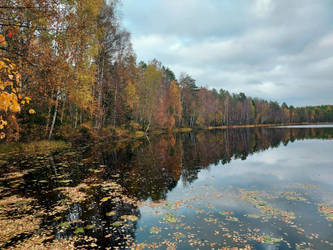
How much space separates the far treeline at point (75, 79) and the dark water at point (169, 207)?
3.82 meters

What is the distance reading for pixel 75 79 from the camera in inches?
910

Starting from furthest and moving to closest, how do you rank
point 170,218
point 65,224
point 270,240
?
point 170,218, point 65,224, point 270,240

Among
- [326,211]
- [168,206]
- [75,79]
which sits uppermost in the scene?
[75,79]

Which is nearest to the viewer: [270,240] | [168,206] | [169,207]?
[270,240]

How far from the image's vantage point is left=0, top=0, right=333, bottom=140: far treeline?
10.6 m

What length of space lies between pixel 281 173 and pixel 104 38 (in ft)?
101

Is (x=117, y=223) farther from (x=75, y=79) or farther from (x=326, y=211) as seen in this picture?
(x=75, y=79)

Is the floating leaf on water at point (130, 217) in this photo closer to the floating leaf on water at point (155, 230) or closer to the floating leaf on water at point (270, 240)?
the floating leaf on water at point (155, 230)

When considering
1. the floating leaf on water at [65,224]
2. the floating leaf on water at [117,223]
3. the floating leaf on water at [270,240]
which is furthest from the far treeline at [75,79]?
the floating leaf on water at [270,240]

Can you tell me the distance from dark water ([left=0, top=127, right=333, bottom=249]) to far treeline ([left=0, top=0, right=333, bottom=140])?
3816mm

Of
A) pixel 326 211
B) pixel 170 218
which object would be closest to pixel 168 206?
pixel 170 218

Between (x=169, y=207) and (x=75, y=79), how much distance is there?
20915 mm

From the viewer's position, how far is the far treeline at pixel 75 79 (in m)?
10.6

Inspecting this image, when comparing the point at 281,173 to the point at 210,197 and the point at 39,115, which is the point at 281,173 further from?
the point at 39,115
